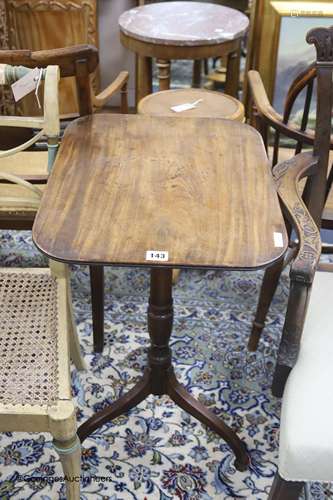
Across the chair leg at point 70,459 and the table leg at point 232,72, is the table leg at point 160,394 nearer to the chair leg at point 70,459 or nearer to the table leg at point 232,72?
the chair leg at point 70,459

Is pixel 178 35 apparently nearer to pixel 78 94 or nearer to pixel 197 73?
pixel 78 94

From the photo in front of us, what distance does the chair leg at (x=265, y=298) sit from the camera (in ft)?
5.36

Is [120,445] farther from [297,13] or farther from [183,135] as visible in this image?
[297,13]

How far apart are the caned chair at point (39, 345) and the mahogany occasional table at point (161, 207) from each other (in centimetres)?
16

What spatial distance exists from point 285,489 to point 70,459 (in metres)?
0.43

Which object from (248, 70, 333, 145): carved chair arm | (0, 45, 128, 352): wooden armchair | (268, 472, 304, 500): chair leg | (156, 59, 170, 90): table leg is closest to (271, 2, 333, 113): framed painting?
(156, 59, 170, 90): table leg

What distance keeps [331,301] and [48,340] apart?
632 millimetres

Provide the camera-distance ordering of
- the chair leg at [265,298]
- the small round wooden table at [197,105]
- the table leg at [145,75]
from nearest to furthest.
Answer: the chair leg at [265,298]
the small round wooden table at [197,105]
the table leg at [145,75]

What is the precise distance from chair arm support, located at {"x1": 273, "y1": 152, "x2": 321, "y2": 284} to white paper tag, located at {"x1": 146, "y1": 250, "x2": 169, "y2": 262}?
22cm

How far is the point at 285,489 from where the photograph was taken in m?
1.05

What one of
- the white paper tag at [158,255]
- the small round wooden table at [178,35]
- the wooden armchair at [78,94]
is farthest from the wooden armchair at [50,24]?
the white paper tag at [158,255]

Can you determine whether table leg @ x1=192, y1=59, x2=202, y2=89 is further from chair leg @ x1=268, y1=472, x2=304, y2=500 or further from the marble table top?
chair leg @ x1=268, y1=472, x2=304, y2=500

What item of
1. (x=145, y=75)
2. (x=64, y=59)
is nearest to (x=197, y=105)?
(x=145, y=75)

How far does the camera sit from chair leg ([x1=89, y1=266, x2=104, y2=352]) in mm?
1643
